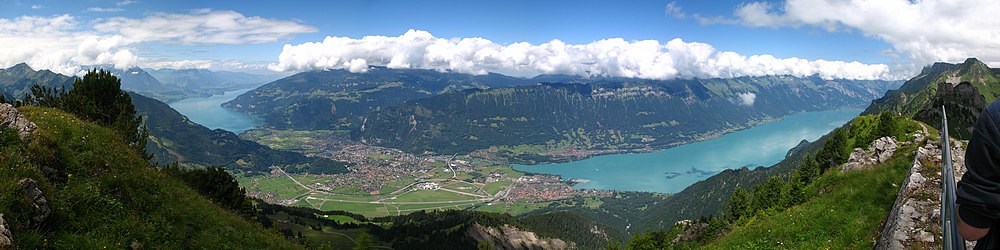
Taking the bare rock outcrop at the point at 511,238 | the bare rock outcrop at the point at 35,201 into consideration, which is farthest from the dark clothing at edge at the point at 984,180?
the bare rock outcrop at the point at 511,238

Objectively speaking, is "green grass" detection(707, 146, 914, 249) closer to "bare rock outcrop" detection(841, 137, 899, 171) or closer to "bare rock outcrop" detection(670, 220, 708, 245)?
"bare rock outcrop" detection(841, 137, 899, 171)

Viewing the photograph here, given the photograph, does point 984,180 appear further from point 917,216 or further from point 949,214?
point 917,216

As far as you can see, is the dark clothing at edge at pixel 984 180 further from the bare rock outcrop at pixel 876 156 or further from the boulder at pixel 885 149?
the boulder at pixel 885 149

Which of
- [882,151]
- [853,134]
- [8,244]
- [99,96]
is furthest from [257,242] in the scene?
[853,134]

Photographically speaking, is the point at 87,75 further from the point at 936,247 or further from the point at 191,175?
the point at 936,247

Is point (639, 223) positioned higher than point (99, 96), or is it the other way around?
point (99, 96)

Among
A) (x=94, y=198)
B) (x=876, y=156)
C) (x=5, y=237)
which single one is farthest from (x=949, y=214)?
(x=876, y=156)
